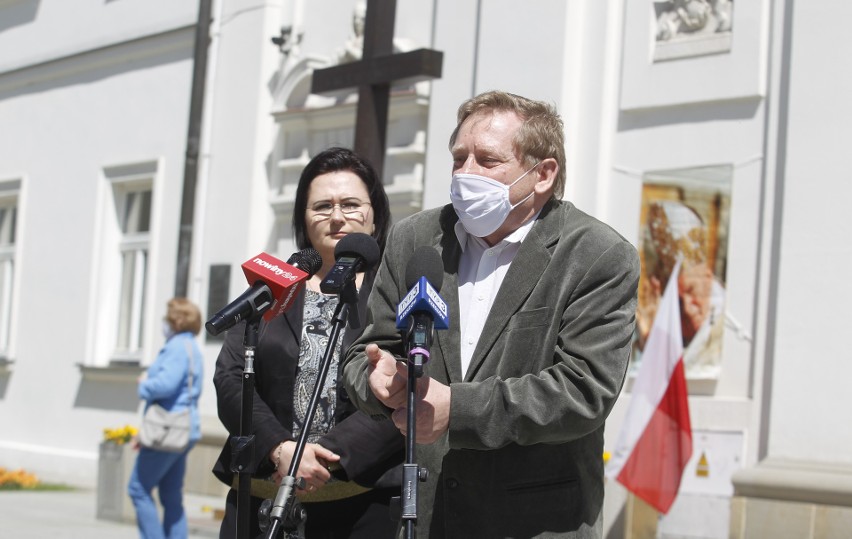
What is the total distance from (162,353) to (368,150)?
1.70 m

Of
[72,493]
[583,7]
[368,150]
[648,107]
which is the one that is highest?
[583,7]

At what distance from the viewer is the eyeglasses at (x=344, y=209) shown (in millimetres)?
4520

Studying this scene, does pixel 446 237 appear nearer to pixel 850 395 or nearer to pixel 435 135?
pixel 850 395

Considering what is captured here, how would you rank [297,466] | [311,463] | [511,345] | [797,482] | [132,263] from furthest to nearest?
[132,263] → [797,482] → [311,463] → [297,466] → [511,345]

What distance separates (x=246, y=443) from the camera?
3697 mm

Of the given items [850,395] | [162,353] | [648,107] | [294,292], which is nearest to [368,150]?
[162,353]

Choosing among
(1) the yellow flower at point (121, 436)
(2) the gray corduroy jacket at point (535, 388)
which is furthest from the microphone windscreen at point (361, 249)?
(1) the yellow flower at point (121, 436)

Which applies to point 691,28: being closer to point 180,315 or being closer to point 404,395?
point 180,315

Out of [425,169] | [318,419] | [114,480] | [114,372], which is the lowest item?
[114,480]

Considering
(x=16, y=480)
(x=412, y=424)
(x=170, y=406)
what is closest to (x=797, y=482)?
(x=170, y=406)

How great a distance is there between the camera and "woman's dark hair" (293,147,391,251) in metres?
4.62

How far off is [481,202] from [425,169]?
7.61m

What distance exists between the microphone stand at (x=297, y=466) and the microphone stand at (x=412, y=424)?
0.63 m

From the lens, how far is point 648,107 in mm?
9430
